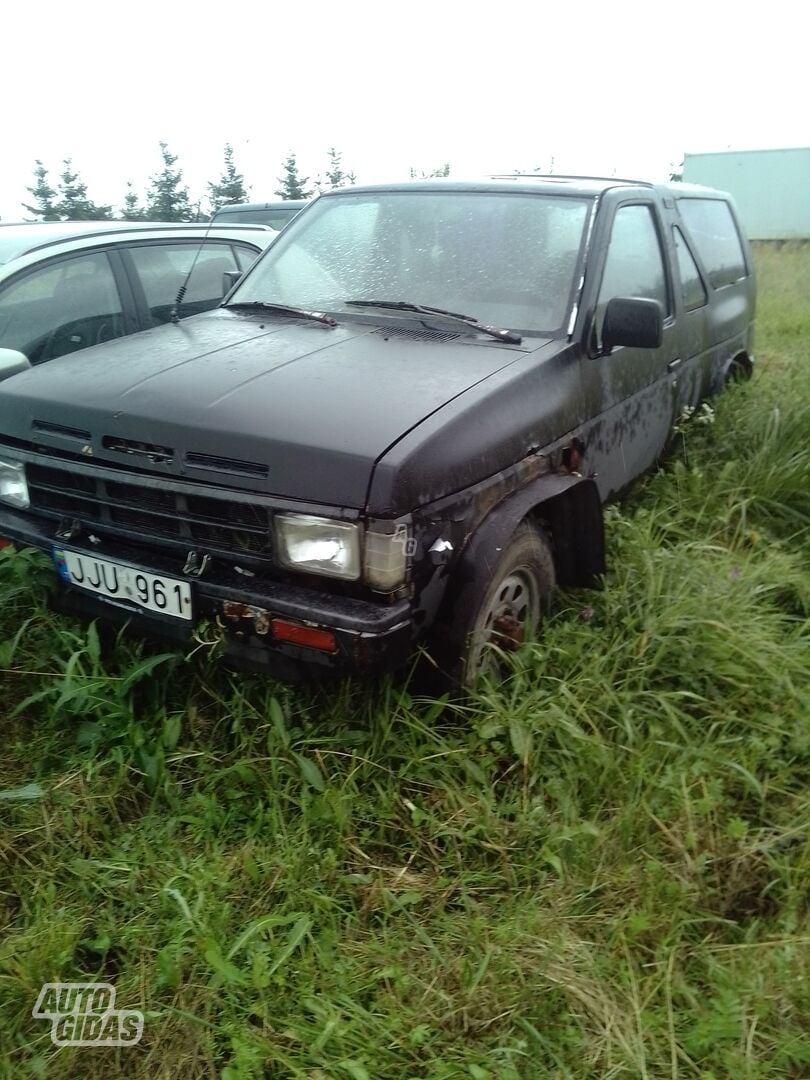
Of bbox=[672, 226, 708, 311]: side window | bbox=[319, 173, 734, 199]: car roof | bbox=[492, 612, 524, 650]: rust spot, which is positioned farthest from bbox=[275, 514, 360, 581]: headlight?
bbox=[672, 226, 708, 311]: side window

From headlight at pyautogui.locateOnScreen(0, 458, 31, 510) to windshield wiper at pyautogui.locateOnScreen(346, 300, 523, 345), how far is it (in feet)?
4.46

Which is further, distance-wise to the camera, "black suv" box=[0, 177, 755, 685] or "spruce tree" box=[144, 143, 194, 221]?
"spruce tree" box=[144, 143, 194, 221]

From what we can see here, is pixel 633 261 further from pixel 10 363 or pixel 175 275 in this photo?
pixel 10 363

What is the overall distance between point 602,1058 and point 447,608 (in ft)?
3.80

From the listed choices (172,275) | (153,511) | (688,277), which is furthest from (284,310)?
(688,277)

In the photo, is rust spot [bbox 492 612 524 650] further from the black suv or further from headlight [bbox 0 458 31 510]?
headlight [bbox 0 458 31 510]

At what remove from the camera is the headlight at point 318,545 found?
7.20 feet

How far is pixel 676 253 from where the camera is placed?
417 cm

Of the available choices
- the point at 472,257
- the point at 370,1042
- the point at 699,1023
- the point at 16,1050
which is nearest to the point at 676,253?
the point at 472,257

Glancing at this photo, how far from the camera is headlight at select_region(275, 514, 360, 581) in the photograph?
2194mm

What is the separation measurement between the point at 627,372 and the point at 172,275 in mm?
2753

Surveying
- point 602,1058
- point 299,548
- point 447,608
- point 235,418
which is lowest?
point 602,1058

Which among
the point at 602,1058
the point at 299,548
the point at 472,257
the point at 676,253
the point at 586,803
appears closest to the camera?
the point at 602,1058

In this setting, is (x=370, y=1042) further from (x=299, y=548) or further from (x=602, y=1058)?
(x=299, y=548)
